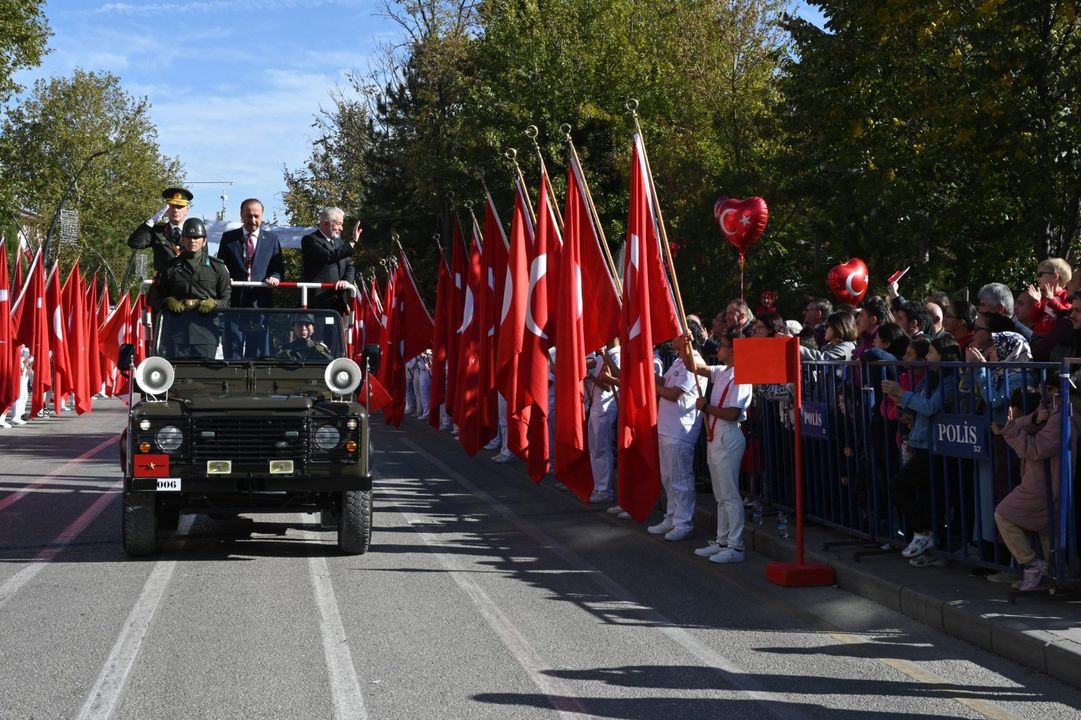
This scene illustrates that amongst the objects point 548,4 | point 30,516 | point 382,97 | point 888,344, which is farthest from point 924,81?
point 382,97

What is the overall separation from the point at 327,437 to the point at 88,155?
220 feet

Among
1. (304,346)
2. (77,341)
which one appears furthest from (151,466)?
(77,341)

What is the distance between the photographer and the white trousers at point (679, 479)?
455 inches

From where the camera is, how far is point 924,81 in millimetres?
19969

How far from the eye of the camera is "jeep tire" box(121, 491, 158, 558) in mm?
10258

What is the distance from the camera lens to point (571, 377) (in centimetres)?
1273

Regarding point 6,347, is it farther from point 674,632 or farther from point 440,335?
point 674,632

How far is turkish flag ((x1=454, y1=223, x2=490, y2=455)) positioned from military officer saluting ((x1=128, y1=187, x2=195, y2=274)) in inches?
227

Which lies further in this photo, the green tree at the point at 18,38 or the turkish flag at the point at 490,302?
the green tree at the point at 18,38

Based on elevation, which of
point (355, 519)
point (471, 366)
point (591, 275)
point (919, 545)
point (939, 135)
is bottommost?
point (919, 545)

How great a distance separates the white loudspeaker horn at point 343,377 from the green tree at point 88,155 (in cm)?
6198

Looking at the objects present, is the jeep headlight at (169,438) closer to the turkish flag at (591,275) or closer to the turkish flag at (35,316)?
the turkish flag at (591,275)

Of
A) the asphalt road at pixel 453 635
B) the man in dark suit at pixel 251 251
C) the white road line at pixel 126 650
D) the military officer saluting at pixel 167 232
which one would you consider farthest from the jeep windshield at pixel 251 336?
the white road line at pixel 126 650

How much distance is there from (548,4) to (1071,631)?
119ft
